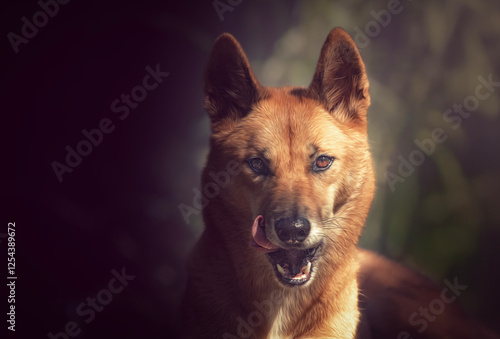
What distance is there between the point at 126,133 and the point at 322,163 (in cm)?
108

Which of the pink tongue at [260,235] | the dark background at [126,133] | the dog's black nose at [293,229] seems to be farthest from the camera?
the dark background at [126,133]

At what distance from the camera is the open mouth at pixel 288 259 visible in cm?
212

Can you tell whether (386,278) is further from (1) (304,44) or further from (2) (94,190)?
(2) (94,190)

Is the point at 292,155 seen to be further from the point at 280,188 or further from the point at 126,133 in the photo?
the point at 126,133

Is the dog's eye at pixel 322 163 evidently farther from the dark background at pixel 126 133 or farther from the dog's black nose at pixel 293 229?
the dark background at pixel 126 133

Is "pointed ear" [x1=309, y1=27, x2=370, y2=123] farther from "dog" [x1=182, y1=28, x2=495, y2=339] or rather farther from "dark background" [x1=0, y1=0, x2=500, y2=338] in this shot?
"dark background" [x1=0, y1=0, x2=500, y2=338]

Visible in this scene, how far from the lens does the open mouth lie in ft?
6.95

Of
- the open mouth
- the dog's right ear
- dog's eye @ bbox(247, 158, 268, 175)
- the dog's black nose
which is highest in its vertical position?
the dog's right ear

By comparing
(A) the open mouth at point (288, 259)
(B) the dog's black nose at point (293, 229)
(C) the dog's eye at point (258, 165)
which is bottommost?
(A) the open mouth at point (288, 259)

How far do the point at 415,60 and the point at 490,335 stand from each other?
5.26 feet

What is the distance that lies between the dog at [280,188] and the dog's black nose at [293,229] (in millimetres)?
163

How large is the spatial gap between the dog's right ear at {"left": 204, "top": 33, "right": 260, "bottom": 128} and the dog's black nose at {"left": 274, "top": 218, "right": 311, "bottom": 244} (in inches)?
26.0

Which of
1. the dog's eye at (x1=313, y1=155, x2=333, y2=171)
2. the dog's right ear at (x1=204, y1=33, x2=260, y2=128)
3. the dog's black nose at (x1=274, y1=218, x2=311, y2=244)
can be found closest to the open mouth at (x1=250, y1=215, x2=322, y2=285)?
the dog's black nose at (x1=274, y1=218, x2=311, y2=244)

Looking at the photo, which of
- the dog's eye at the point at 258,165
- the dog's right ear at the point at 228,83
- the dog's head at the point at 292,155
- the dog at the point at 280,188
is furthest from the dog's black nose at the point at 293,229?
the dog's right ear at the point at 228,83
